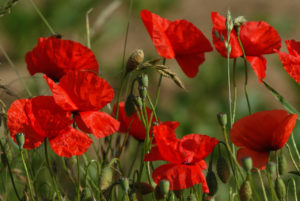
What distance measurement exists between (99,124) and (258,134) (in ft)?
0.59

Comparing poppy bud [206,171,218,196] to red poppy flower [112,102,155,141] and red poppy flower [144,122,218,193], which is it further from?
red poppy flower [112,102,155,141]

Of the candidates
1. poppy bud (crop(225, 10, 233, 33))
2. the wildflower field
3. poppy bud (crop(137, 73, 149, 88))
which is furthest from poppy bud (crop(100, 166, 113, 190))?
poppy bud (crop(225, 10, 233, 33))

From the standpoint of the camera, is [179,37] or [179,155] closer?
[179,155]

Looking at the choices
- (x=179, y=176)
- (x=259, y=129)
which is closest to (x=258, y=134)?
(x=259, y=129)

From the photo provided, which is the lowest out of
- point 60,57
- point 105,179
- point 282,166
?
point 282,166

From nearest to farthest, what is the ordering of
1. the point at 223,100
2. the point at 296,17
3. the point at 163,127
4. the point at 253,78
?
the point at 163,127 < the point at 223,100 < the point at 253,78 < the point at 296,17

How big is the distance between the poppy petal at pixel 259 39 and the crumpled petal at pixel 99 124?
23cm

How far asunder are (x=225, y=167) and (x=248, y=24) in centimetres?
22

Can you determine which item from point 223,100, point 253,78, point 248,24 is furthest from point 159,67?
point 253,78

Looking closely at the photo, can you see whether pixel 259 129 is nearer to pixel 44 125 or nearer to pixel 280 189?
pixel 280 189

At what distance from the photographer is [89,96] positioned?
28.8 inches

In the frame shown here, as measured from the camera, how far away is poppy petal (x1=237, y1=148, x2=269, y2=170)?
0.71m

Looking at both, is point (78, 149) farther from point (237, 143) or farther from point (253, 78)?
point (253, 78)

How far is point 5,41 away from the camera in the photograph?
3732 mm
